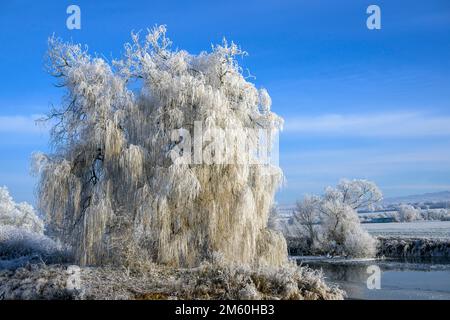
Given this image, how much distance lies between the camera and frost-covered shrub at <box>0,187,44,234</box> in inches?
1496

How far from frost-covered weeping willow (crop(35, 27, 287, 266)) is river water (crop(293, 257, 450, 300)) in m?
2.68

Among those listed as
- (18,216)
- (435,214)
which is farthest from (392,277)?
(435,214)

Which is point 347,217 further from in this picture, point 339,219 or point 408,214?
point 408,214

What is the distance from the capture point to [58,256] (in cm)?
1532

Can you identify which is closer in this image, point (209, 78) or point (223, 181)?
point (223, 181)

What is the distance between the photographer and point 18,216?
39.1 m

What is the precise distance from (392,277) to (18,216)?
29817mm

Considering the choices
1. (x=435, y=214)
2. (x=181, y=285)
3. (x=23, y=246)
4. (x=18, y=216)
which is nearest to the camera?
(x=181, y=285)

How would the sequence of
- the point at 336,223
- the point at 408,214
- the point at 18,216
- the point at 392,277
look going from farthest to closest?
the point at 408,214
the point at 18,216
the point at 336,223
the point at 392,277

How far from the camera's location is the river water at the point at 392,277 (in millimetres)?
15770

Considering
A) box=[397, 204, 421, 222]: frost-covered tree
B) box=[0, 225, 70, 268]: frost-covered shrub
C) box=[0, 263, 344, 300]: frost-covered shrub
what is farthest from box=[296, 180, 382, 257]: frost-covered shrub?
box=[0, 263, 344, 300]: frost-covered shrub
